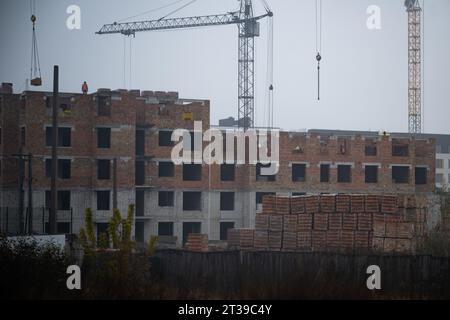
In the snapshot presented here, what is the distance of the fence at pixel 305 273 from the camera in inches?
1091

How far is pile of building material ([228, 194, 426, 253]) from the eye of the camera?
136 ft

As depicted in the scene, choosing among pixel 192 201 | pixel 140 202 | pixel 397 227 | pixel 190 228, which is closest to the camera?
pixel 397 227

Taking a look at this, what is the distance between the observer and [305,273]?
2781 cm

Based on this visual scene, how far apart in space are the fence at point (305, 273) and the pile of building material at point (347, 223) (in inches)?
322

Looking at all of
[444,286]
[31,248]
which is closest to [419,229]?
[444,286]

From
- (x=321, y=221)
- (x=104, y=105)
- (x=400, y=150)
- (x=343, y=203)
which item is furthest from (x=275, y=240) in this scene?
(x=400, y=150)

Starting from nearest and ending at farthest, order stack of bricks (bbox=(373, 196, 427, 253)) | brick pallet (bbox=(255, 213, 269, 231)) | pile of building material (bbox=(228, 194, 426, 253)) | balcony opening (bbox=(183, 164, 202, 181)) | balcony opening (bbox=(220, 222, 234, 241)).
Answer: stack of bricks (bbox=(373, 196, 427, 253))
pile of building material (bbox=(228, 194, 426, 253))
brick pallet (bbox=(255, 213, 269, 231))
balcony opening (bbox=(183, 164, 202, 181))
balcony opening (bbox=(220, 222, 234, 241))

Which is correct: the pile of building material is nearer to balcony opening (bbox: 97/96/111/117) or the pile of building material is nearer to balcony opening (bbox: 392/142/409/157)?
balcony opening (bbox: 97/96/111/117)

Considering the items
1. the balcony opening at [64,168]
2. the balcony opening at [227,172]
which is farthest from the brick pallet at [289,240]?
the balcony opening at [227,172]

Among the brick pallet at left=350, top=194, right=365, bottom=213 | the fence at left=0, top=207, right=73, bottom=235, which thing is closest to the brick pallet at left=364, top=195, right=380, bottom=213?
the brick pallet at left=350, top=194, right=365, bottom=213

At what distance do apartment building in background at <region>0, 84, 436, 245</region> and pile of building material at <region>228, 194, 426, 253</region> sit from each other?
55.1ft

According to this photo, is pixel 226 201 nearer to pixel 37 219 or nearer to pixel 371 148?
pixel 371 148

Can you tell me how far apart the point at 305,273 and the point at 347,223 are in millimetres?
14801

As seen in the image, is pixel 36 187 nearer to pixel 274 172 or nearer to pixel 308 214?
pixel 274 172
